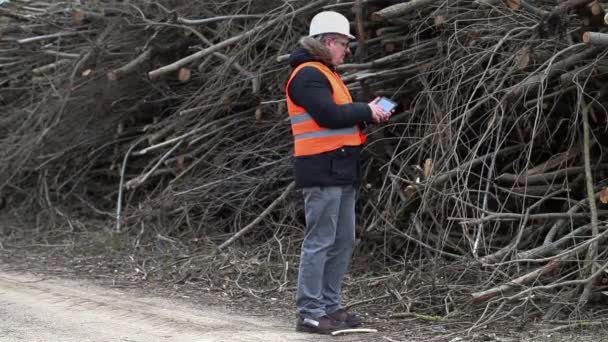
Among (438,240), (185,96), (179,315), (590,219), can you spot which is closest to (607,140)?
(590,219)

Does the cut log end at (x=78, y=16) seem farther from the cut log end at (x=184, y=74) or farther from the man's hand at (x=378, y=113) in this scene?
the man's hand at (x=378, y=113)

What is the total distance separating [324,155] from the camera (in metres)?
6.16

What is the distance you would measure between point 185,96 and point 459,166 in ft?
12.7

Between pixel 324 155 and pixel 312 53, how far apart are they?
2.06 feet

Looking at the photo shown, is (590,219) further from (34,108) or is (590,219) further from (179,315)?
(34,108)

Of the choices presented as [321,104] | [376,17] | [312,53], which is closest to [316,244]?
[321,104]

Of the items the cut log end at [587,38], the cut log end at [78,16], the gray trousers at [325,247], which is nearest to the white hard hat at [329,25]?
the gray trousers at [325,247]

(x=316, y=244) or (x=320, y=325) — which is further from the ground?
(x=316, y=244)

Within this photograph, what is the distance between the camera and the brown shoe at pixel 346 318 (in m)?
6.35

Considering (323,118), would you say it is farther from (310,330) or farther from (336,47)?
(310,330)

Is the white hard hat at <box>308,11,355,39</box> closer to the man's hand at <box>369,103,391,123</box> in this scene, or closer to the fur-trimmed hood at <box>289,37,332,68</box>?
the fur-trimmed hood at <box>289,37,332,68</box>

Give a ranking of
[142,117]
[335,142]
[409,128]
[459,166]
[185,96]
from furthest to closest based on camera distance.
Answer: [142,117]
[185,96]
[409,128]
[459,166]
[335,142]

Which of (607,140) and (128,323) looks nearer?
(128,323)

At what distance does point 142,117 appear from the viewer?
11016mm
